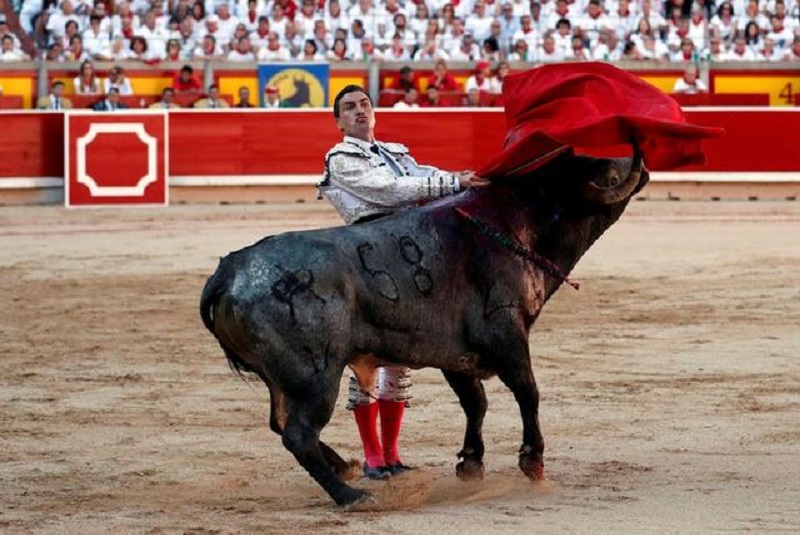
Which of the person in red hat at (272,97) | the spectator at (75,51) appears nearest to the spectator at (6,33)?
the spectator at (75,51)

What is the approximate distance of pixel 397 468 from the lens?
5988 mm

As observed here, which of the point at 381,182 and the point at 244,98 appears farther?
the point at 244,98

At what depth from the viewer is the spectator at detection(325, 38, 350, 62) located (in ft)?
58.5

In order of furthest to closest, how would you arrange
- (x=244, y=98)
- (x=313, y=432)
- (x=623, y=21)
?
(x=623, y=21)
(x=244, y=98)
(x=313, y=432)

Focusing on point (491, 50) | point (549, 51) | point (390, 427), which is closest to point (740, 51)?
point (549, 51)

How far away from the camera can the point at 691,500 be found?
17.9 feet

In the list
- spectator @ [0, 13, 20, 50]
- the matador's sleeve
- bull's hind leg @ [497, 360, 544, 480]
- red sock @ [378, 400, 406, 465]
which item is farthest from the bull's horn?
spectator @ [0, 13, 20, 50]

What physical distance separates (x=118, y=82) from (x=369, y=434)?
11677 mm

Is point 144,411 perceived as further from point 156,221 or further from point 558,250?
point 156,221

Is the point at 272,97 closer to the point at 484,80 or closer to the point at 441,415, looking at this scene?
the point at 484,80

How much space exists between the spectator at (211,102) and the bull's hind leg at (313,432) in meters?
12.1

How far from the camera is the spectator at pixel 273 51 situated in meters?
17.8

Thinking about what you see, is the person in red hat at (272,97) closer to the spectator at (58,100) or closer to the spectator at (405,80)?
the spectator at (405,80)

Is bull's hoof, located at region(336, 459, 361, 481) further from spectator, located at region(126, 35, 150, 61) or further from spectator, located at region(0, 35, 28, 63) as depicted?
spectator, located at region(0, 35, 28, 63)
